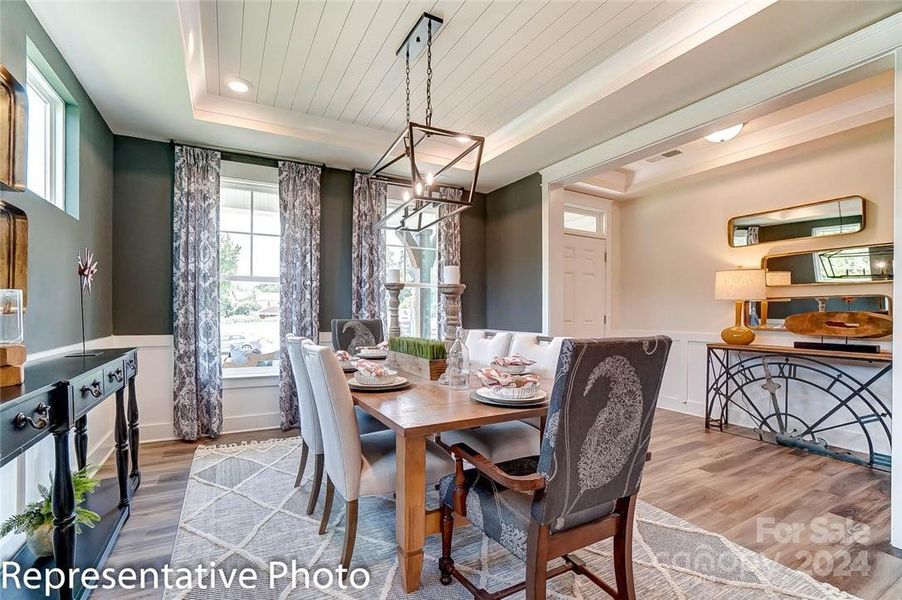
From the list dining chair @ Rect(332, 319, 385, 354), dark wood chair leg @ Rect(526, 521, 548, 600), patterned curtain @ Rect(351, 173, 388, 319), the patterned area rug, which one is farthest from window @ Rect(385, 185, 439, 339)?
dark wood chair leg @ Rect(526, 521, 548, 600)

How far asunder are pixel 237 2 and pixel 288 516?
2.76m

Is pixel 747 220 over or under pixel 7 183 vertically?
over

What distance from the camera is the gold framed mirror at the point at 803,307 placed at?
327 cm

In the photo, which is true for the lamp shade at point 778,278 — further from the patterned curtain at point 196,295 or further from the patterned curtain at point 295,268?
the patterned curtain at point 196,295

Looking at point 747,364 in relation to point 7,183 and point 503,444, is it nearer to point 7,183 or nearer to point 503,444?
point 503,444

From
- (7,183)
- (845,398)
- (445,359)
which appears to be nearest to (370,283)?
(445,359)

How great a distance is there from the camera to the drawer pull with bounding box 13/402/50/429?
1.21 meters

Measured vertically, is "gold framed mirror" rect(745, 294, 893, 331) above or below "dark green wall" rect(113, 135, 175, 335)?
below

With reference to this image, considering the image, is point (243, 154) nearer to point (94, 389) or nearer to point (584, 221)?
point (94, 389)

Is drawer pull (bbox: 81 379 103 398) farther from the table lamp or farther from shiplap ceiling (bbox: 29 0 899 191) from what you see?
the table lamp

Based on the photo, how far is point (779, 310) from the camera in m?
3.88

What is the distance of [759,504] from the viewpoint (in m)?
2.46

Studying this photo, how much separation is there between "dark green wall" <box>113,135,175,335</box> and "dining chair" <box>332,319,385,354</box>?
151 cm

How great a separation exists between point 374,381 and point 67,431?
1134 mm
